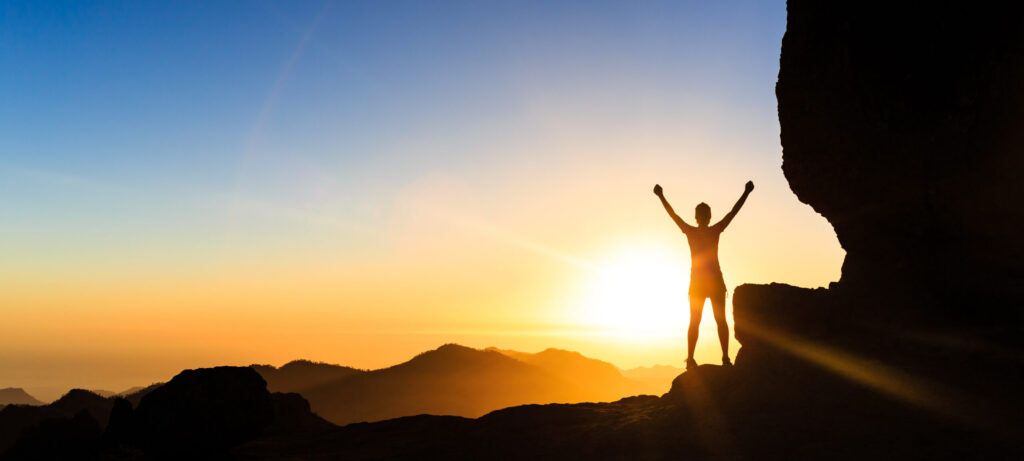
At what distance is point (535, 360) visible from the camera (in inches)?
6521

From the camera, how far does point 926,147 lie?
9.10 meters

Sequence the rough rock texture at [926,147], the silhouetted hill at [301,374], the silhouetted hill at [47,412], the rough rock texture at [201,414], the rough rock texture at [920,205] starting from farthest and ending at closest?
1. the silhouetted hill at [301,374]
2. the silhouetted hill at [47,412]
3. the rough rock texture at [201,414]
4. the rough rock texture at [926,147]
5. the rough rock texture at [920,205]

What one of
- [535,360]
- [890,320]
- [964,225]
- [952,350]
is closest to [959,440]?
[952,350]

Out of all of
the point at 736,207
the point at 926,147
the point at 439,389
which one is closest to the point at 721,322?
the point at 736,207

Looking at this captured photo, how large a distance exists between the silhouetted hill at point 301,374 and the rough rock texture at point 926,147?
3471 inches

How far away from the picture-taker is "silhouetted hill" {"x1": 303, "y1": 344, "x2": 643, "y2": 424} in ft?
259

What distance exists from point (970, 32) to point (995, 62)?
570 mm

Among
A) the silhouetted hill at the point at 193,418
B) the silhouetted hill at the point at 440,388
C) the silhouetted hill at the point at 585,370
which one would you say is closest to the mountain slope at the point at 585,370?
the silhouetted hill at the point at 585,370

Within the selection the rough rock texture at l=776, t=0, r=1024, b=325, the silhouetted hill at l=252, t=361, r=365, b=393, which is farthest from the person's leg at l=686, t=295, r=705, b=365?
the silhouetted hill at l=252, t=361, r=365, b=393

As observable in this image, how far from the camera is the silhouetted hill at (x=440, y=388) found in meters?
79.1

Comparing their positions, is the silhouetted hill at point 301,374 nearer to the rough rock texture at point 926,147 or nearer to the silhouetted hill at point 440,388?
the silhouetted hill at point 440,388

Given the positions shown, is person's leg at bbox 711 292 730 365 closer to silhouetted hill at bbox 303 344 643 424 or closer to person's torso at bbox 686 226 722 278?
person's torso at bbox 686 226 722 278

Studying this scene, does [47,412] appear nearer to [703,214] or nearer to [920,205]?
[703,214]

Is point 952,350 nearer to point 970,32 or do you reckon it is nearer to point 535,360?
point 970,32
